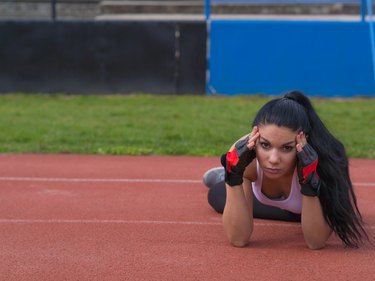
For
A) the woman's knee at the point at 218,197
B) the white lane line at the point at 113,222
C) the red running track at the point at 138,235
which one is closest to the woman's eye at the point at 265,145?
the red running track at the point at 138,235

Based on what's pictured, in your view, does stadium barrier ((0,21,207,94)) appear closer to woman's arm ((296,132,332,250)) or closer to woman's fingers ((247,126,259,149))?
woman's arm ((296,132,332,250))

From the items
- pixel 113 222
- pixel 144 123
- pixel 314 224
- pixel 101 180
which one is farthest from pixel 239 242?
pixel 144 123

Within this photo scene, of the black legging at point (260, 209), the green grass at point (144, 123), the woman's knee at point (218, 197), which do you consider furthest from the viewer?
the green grass at point (144, 123)

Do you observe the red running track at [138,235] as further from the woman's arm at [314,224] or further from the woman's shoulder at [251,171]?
the woman's shoulder at [251,171]

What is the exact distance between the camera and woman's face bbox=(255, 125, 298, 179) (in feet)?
15.4

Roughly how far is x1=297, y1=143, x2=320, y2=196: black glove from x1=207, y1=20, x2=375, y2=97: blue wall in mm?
10339

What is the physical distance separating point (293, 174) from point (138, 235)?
49.3 inches

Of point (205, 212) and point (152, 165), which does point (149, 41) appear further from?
point (205, 212)

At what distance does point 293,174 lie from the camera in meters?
5.00

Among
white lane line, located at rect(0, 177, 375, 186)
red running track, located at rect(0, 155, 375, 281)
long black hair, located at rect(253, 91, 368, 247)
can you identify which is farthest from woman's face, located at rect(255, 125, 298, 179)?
white lane line, located at rect(0, 177, 375, 186)

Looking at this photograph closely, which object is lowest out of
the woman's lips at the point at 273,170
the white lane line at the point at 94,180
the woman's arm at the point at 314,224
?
the white lane line at the point at 94,180

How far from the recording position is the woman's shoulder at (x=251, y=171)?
16.7ft

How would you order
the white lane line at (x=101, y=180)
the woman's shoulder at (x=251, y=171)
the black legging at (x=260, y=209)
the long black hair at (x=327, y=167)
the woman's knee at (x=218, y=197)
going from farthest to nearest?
the white lane line at (x=101, y=180) < the woman's knee at (x=218, y=197) < the black legging at (x=260, y=209) < the woman's shoulder at (x=251, y=171) < the long black hair at (x=327, y=167)

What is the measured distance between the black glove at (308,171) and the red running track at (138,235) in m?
0.44
